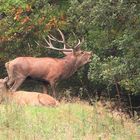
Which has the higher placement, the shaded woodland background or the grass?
the grass

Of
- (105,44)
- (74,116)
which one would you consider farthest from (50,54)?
(74,116)

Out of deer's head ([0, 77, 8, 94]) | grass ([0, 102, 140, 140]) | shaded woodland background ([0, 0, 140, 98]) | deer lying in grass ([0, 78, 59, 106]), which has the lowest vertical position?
shaded woodland background ([0, 0, 140, 98])

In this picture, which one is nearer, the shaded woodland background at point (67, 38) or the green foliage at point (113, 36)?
the green foliage at point (113, 36)

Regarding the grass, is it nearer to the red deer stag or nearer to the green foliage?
the green foliage

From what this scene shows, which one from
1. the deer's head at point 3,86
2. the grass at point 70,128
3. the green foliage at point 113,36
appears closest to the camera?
the grass at point 70,128

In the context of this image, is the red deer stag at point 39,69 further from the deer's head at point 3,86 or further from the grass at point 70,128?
the grass at point 70,128

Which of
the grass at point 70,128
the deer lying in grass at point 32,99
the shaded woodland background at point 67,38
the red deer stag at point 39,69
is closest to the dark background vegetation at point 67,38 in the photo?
the shaded woodland background at point 67,38

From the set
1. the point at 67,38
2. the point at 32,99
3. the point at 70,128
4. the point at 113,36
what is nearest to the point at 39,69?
the point at 113,36

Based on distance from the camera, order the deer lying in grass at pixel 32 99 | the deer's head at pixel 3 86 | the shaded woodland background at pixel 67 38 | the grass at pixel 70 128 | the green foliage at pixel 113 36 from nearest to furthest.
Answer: the grass at pixel 70 128 → the green foliage at pixel 113 36 → the deer lying in grass at pixel 32 99 → the deer's head at pixel 3 86 → the shaded woodland background at pixel 67 38

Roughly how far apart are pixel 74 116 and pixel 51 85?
296 inches

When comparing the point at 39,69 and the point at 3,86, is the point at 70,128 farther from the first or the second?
the point at 39,69

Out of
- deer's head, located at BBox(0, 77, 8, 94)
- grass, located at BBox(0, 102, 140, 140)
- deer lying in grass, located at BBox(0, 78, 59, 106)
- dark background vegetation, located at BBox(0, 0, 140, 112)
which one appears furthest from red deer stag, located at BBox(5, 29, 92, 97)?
grass, located at BBox(0, 102, 140, 140)

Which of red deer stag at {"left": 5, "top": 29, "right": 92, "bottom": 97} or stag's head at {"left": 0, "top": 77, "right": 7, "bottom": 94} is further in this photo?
red deer stag at {"left": 5, "top": 29, "right": 92, "bottom": 97}

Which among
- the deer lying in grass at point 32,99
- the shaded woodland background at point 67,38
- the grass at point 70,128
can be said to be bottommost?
the shaded woodland background at point 67,38
